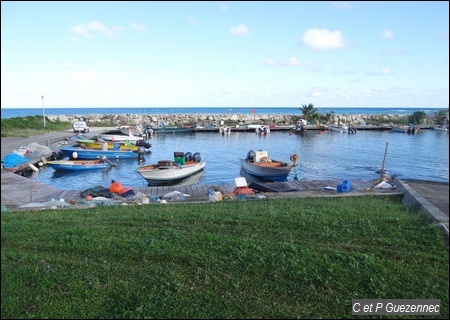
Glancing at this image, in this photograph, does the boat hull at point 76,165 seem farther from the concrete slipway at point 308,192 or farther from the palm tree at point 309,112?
the palm tree at point 309,112

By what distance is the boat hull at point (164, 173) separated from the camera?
23.6m

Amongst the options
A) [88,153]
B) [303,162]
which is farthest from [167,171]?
[303,162]

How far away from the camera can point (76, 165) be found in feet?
92.9

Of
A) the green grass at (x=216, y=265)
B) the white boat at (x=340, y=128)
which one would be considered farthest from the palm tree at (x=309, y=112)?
the green grass at (x=216, y=265)

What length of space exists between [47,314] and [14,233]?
10.3 feet

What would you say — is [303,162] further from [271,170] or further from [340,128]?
[340,128]

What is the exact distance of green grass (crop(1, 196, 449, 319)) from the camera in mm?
4637

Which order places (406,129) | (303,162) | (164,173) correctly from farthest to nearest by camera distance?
(406,129) → (303,162) → (164,173)

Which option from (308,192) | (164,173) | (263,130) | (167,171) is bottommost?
(164,173)

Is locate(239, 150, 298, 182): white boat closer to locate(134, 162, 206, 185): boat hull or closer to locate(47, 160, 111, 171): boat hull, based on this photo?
locate(134, 162, 206, 185): boat hull

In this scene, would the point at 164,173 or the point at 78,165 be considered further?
the point at 78,165

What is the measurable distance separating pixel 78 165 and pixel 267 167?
1504 cm

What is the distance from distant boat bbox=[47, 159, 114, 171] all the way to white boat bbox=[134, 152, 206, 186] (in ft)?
21.9

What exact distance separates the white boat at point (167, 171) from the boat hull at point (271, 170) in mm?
4263
